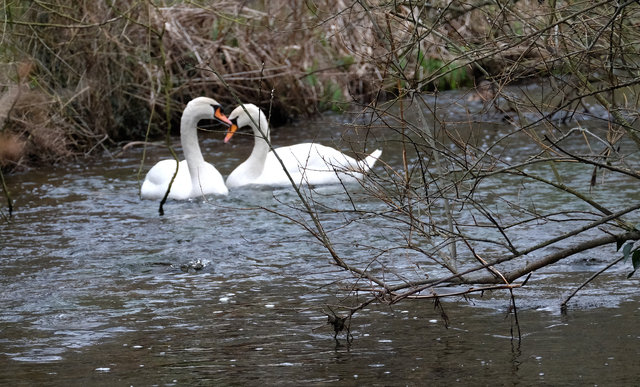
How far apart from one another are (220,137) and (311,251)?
7.42 meters

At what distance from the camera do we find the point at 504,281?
5.02 meters

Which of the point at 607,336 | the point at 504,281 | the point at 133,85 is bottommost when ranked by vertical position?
the point at 607,336

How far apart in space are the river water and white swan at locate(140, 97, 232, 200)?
1510 mm

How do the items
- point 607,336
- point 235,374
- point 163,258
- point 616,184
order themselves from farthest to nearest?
point 616,184 → point 163,258 → point 607,336 → point 235,374

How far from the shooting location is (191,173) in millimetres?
10898

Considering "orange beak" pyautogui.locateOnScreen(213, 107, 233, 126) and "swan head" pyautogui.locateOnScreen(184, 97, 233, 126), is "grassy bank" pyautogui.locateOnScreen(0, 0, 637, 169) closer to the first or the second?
"swan head" pyautogui.locateOnScreen(184, 97, 233, 126)

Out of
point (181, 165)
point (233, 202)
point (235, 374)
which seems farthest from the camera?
point (181, 165)

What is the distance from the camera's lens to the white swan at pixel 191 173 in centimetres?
1077

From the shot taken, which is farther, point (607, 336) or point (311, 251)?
point (311, 251)

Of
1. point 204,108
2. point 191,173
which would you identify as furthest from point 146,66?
point 191,173

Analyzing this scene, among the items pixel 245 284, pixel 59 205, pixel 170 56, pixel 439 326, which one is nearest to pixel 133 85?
pixel 170 56

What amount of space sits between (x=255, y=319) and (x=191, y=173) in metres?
5.13

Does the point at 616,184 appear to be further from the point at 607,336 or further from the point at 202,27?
the point at 202,27

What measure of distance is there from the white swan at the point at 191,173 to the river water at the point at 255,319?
1.51 metres
